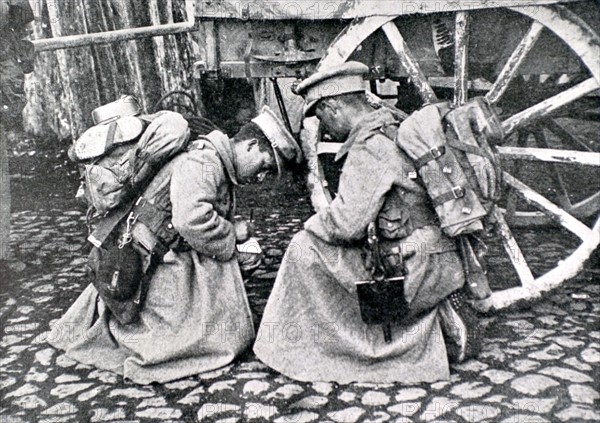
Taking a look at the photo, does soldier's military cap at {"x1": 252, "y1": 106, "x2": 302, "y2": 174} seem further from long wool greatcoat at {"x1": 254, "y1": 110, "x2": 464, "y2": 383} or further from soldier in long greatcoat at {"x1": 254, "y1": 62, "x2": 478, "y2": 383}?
long wool greatcoat at {"x1": 254, "y1": 110, "x2": 464, "y2": 383}

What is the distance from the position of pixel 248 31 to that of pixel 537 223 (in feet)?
8.27

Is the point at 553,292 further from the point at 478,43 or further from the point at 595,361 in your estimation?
the point at 478,43

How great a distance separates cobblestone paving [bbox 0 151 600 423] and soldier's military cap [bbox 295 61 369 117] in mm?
1421

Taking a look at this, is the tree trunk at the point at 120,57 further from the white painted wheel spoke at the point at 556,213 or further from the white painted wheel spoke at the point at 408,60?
the white painted wheel spoke at the point at 556,213

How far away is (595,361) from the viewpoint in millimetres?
3307

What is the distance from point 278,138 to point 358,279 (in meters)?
0.87

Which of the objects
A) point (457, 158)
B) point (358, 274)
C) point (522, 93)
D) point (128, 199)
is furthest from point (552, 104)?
point (128, 199)

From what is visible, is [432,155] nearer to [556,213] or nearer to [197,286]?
[556,213]

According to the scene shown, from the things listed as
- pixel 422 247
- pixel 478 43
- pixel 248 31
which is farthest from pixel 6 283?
pixel 478 43

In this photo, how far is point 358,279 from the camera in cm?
330

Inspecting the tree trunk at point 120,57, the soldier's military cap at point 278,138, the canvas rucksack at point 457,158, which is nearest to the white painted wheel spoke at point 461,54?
the canvas rucksack at point 457,158

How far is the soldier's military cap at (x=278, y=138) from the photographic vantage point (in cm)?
354

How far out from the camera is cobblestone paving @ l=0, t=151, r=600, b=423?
2.99m

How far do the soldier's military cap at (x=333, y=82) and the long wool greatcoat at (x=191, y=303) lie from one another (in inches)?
21.6
